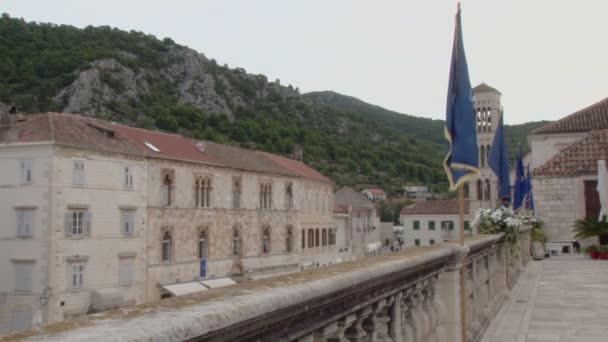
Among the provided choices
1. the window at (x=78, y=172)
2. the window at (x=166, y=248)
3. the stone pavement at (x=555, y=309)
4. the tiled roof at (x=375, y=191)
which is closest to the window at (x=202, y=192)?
the window at (x=166, y=248)

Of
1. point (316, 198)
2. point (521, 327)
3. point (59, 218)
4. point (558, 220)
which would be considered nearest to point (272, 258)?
point (316, 198)

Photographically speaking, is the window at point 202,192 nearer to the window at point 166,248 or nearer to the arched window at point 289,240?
the window at point 166,248

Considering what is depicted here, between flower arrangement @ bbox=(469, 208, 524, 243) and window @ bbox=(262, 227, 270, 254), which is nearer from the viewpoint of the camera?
flower arrangement @ bbox=(469, 208, 524, 243)

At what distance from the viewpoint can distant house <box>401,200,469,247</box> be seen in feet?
266

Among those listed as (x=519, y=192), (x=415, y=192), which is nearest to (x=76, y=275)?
(x=519, y=192)

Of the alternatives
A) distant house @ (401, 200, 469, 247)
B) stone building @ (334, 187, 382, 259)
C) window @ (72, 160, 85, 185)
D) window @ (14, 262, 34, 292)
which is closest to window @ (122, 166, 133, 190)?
window @ (72, 160, 85, 185)

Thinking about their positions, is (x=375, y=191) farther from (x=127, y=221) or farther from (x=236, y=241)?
(x=127, y=221)

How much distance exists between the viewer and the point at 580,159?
26.1 metres

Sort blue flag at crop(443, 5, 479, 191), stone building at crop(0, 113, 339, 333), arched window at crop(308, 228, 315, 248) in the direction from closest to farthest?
blue flag at crop(443, 5, 479, 191) → stone building at crop(0, 113, 339, 333) → arched window at crop(308, 228, 315, 248)

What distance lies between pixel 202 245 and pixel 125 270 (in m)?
6.86

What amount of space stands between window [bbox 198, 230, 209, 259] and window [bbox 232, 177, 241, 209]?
11.9 ft

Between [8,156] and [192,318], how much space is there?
32.8m

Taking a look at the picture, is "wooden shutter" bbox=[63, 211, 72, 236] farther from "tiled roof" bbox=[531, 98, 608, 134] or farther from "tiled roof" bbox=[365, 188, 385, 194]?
"tiled roof" bbox=[365, 188, 385, 194]

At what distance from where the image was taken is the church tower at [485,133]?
3184 inches
